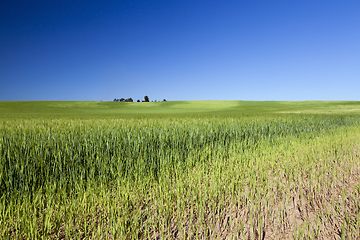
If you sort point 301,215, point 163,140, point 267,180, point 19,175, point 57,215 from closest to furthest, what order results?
point 57,215
point 301,215
point 19,175
point 267,180
point 163,140

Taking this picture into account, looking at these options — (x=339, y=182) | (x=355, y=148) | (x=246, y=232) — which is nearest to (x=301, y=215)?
(x=246, y=232)

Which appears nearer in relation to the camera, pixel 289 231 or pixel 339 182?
pixel 289 231

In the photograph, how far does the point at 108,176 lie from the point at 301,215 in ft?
11.2

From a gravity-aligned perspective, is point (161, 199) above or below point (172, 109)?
below

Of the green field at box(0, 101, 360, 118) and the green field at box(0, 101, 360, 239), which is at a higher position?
the green field at box(0, 101, 360, 118)

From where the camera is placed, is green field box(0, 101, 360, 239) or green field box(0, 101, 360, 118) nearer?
green field box(0, 101, 360, 239)

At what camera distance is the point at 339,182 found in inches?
157

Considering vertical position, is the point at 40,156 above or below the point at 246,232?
above

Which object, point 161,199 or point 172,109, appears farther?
point 172,109

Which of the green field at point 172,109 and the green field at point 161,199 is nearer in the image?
the green field at point 161,199

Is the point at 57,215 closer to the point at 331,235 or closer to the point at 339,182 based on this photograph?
the point at 331,235

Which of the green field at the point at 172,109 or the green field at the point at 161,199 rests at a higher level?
the green field at the point at 172,109

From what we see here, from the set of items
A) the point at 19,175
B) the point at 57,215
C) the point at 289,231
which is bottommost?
the point at 289,231

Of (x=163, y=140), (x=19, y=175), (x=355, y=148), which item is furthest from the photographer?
(x=355, y=148)
